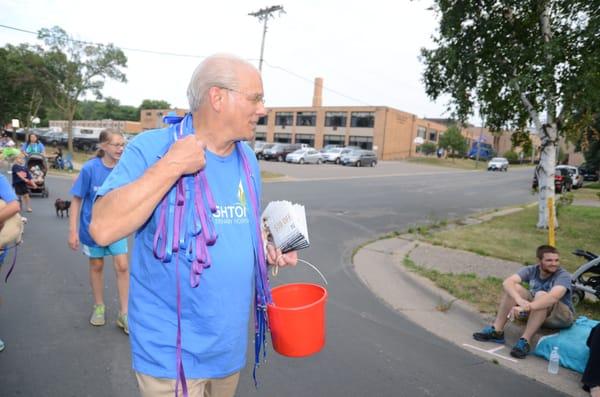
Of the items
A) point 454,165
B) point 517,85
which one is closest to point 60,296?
point 517,85

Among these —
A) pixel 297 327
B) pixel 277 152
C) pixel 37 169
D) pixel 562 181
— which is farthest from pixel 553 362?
pixel 277 152

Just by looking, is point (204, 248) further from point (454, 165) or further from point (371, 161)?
point (454, 165)

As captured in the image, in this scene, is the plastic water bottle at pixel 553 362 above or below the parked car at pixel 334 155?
below

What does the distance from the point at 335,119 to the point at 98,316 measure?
58.7 metres

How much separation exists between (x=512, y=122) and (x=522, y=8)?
318 centimetres

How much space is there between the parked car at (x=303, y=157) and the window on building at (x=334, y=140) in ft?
68.0

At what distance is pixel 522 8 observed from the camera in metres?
10.3

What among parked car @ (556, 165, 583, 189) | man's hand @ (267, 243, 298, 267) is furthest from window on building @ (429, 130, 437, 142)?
man's hand @ (267, 243, 298, 267)

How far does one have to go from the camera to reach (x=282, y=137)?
6638 cm

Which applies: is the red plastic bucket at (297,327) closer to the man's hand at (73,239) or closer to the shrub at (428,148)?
the man's hand at (73,239)

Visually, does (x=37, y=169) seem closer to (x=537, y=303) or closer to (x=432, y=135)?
(x=537, y=303)

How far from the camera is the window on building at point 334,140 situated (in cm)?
6047

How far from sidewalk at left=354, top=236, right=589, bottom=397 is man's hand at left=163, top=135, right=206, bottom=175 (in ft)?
12.5

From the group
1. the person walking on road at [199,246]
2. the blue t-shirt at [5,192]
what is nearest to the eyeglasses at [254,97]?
the person walking on road at [199,246]
